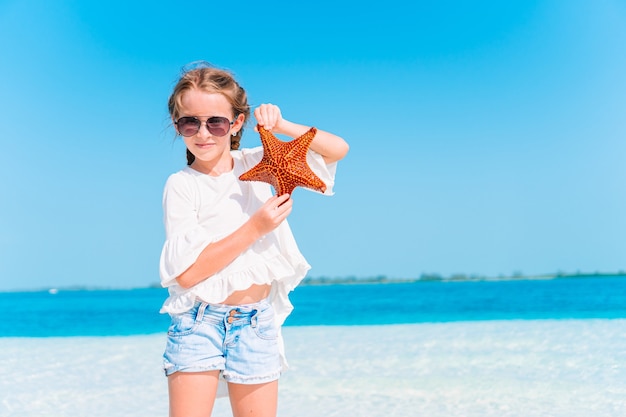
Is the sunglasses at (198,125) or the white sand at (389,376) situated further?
the white sand at (389,376)

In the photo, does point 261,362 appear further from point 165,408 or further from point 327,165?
point 165,408

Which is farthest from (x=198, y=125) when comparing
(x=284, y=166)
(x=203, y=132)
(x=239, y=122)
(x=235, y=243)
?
(x=235, y=243)

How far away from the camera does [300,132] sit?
2262mm

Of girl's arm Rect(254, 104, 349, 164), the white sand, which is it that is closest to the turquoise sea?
the white sand

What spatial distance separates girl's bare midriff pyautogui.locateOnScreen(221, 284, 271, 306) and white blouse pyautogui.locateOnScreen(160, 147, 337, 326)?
0.15 feet

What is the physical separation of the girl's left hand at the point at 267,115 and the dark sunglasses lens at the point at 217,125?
0.39ft

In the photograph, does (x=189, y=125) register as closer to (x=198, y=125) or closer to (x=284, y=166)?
(x=198, y=125)

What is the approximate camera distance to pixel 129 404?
17.1 feet

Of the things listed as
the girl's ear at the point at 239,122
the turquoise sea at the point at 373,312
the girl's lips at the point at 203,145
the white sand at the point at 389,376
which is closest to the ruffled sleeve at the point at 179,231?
the girl's lips at the point at 203,145

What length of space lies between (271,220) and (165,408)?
11.8ft

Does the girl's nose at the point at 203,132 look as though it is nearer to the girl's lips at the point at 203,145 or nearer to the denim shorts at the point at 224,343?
→ the girl's lips at the point at 203,145

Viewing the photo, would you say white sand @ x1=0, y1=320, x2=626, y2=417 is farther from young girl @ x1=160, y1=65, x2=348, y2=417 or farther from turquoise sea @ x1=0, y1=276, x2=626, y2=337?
turquoise sea @ x1=0, y1=276, x2=626, y2=337

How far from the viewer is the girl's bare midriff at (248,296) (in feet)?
7.04

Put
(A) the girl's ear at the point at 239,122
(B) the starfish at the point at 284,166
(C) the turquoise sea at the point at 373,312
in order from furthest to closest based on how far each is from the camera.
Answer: (C) the turquoise sea at the point at 373,312
(A) the girl's ear at the point at 239,122
(B) the starfish at the point at 284,166
